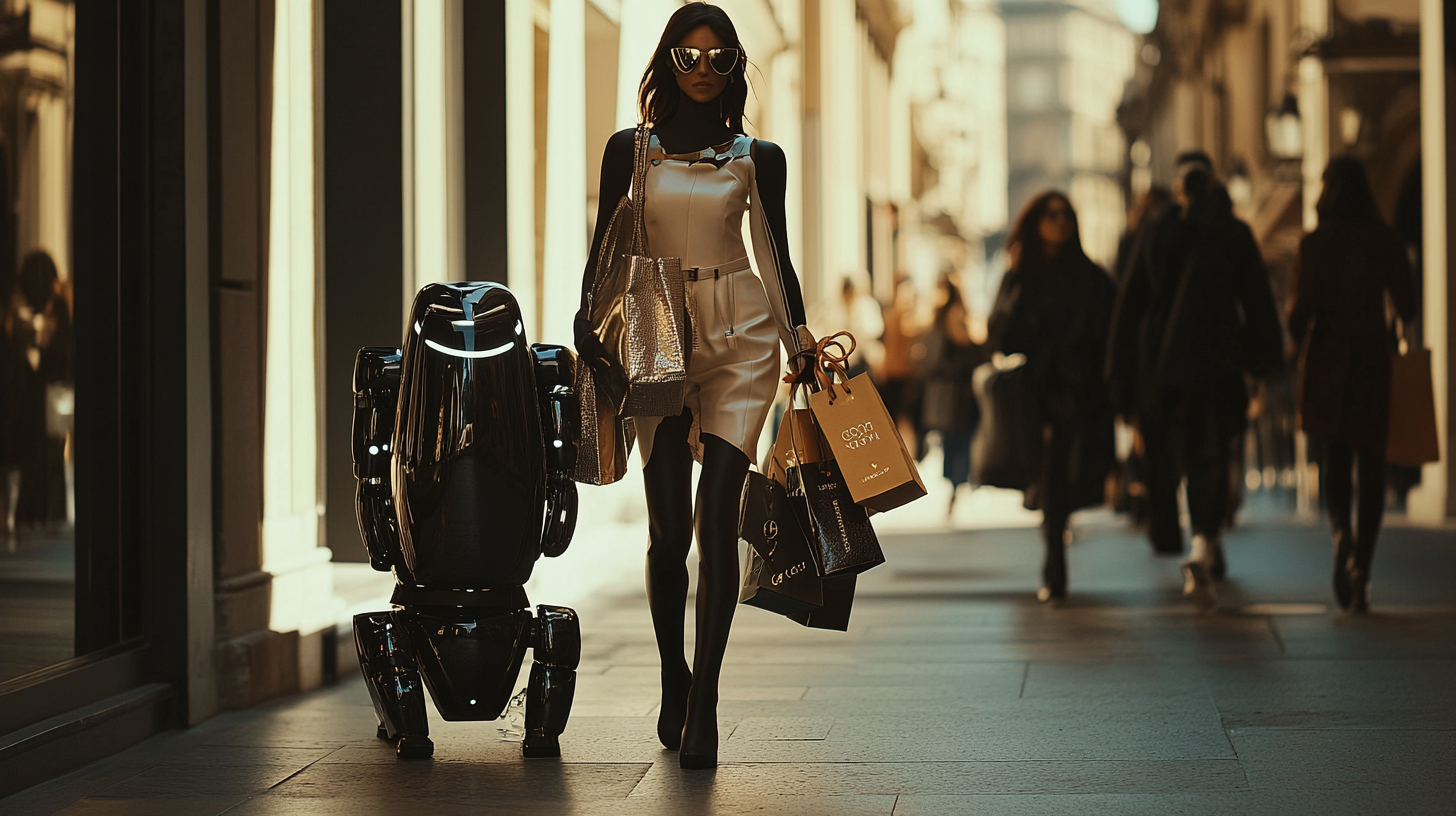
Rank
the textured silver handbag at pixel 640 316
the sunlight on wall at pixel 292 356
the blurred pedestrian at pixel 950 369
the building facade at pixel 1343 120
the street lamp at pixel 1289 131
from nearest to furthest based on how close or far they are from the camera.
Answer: the textured silver handbag at pixel 640 316, the sunlight on wall at pixel 292 356, the building facade at pixel 1343 120, the blurred pedestrian at pixel 950 369, the street lamp at pixel 1289 131

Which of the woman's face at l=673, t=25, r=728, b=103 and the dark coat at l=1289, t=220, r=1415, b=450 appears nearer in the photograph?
the woman's face at l=673, t=25, r=728, b=103

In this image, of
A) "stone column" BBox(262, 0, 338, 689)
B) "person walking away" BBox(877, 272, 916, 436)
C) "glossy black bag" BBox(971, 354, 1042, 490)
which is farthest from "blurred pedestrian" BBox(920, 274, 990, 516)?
"stone column" BBox(262, 0, 338, 689)

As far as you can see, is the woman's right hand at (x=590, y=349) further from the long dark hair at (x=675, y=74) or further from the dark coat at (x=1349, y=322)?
the dark coat at (x=1349, y=322)

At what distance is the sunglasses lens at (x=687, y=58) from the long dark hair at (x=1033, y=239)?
12.5 feet

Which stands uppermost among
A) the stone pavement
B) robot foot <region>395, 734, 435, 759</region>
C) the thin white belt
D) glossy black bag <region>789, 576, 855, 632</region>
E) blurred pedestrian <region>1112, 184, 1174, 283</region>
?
blurred pedestrian <region>1112, 184, 1174, 283</region>

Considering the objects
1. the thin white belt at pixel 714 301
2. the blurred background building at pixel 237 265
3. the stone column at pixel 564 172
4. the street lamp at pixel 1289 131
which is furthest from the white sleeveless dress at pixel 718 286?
the street lamp at pixel 1289 131

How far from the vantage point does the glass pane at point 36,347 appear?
430cm

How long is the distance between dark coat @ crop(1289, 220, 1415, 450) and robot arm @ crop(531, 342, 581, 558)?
3.72m

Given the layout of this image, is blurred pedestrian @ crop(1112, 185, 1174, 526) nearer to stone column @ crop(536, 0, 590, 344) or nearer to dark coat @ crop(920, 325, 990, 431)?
dark coat @ crop(920, 325, 990, 431)

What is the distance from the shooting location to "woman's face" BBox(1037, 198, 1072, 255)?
7.89 meters

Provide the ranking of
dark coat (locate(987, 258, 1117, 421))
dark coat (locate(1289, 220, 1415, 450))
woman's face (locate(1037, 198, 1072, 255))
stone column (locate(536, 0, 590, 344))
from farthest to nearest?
stone column (locate(536, 0, 590, 344))
woman's face (locate(1037, 198, 1072, 255))
dark coat (locate(987, 258, 1117, 421))
dark coat (locate(1289, 220, 1415, 450))

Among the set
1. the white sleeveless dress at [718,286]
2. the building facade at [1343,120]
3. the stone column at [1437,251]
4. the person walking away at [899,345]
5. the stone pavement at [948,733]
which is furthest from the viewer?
the person walking away at [899,345]

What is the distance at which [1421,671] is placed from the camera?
5.62m

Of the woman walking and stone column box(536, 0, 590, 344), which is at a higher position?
stone column box(536, 0, 590, 344)
